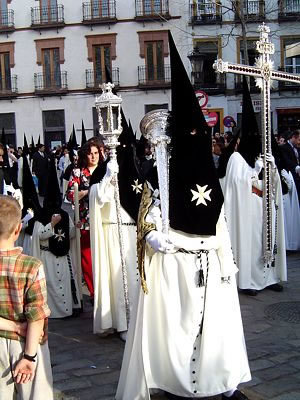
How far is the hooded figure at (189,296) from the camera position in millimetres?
3793

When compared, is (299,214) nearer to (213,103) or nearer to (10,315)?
(10,315)

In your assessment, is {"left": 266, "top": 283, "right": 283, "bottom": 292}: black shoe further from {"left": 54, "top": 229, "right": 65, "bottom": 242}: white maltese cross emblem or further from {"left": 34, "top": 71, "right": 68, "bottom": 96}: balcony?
{"left": 34, "top": 71, "right": 68, "bottom": 96}: balcony

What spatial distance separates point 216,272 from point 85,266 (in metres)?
3.09

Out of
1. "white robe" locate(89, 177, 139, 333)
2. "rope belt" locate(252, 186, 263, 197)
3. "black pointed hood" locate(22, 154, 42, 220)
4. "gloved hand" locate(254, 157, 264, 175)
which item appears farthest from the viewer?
"rope belt" locate(252, 186, 263, 197)

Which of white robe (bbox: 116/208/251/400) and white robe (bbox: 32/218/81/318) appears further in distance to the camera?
white robe (bbox: 32/218/81/318)

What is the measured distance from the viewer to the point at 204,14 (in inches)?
1209

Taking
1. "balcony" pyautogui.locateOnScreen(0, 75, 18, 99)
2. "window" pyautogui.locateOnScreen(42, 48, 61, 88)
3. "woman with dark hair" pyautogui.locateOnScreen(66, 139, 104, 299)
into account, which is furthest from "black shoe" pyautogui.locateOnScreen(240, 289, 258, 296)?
"balcony" pyautogui.locateOnScreen(0, 75, 18, 99)

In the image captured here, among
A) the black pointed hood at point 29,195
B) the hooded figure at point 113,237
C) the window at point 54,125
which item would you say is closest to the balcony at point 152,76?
the window at point 54,125

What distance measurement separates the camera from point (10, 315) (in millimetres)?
2912

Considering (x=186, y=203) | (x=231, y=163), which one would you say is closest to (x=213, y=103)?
(x=231, y=163)

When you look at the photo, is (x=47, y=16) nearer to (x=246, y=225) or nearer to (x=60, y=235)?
(x=246, y=225)

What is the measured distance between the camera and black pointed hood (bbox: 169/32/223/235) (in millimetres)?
3723

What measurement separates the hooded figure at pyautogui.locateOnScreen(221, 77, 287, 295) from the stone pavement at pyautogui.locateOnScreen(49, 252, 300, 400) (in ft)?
0.89

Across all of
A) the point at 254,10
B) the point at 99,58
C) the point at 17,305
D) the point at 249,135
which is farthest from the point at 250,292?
the point at 99,58
